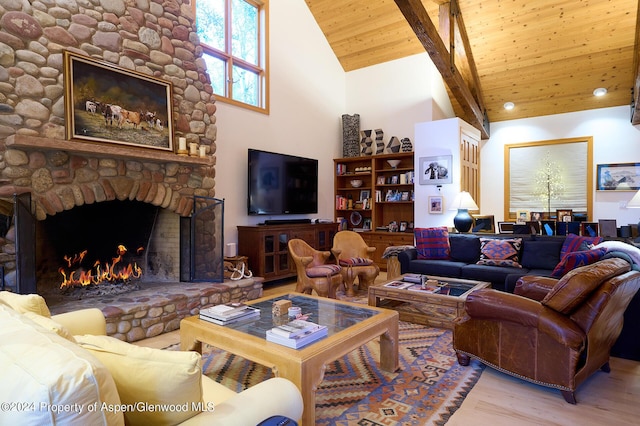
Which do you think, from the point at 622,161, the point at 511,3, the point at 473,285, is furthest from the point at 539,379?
the point at 622,161

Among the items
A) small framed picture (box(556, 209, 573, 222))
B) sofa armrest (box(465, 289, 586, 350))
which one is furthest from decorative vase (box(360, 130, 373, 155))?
sofa armrest (box(465, 289, 586, 350))

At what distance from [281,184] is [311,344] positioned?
167 inches

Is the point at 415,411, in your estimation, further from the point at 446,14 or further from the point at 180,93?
the point at 446,14

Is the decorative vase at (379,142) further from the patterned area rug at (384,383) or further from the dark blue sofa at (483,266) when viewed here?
the patterned area rug at (384,383)

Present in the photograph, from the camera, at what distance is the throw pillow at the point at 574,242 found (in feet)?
13.0

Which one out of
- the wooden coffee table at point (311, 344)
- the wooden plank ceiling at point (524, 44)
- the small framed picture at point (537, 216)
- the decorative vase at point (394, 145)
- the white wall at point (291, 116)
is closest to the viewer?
the wooden coffee table at point (311, 344)

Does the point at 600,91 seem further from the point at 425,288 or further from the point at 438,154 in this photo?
the point at 425,288

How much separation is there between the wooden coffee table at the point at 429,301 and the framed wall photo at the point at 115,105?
2.74 m

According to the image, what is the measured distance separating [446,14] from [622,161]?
13.9 ft

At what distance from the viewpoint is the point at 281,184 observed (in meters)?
6.04

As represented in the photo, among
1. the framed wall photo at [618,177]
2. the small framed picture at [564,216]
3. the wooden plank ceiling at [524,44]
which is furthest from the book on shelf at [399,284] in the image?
the framed wall photo at [618,177]

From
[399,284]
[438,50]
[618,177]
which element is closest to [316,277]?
[399,284]

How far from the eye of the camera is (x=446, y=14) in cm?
545

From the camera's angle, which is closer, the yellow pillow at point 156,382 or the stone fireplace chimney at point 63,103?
the yellow pillow at point 156,382
